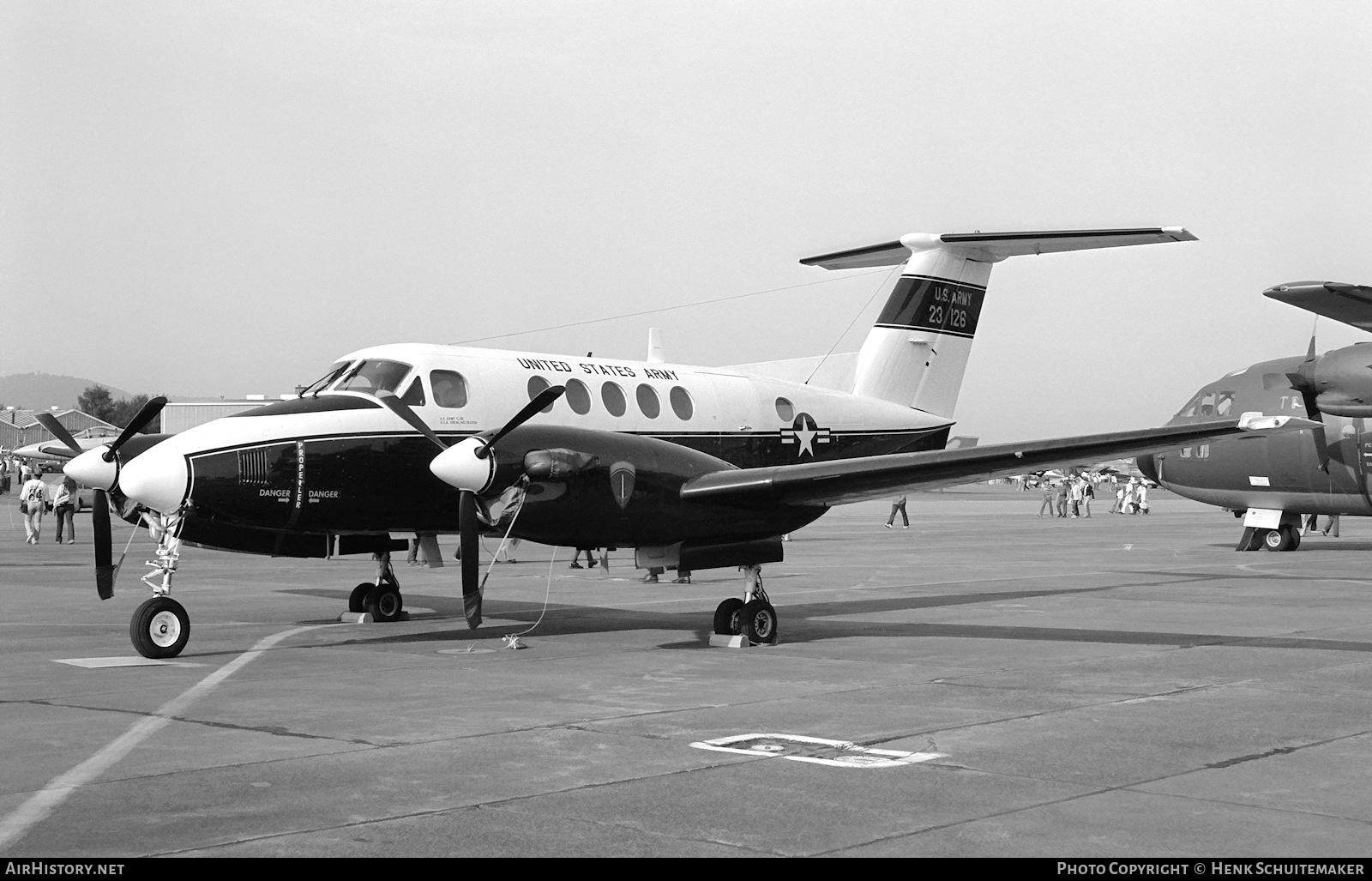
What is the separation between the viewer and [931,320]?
803 inches

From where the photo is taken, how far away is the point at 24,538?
37531mm

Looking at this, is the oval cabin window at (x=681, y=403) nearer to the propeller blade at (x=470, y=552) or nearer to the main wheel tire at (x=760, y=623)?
the main wheel tire at (x=760, y=623)

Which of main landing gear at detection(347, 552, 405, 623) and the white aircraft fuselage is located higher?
the white aircraft fuselage

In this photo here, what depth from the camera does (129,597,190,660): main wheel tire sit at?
1223 centimetres

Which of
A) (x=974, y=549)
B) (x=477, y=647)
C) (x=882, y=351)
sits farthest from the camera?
(x=974, y=549)

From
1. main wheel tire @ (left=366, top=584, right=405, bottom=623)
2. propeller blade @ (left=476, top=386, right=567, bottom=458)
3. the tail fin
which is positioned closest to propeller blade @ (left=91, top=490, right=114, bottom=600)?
main wheel tire @ (left=366, top=584, right=405, bottom=623)

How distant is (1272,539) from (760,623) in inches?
800

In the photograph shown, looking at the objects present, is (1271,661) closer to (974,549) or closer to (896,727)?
(896,727)

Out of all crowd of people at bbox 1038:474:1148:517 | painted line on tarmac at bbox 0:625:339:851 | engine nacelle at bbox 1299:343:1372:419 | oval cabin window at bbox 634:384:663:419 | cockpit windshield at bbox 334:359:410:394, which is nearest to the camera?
painted line on tarmac at bbox 0:625:339:851

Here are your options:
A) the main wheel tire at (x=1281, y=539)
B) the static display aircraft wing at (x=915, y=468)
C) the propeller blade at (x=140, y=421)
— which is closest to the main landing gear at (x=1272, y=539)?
the main wheel tire at (x=1281, y=539)

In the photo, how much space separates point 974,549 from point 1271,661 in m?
19.9

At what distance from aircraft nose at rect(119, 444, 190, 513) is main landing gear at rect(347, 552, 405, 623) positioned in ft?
12.1

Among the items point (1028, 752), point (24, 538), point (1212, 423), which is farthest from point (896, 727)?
point (24, 538)

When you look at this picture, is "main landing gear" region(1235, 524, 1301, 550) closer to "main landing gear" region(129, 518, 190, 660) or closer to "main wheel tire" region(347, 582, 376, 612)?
"main wheel tire" region(347, 582, 376, 612)
